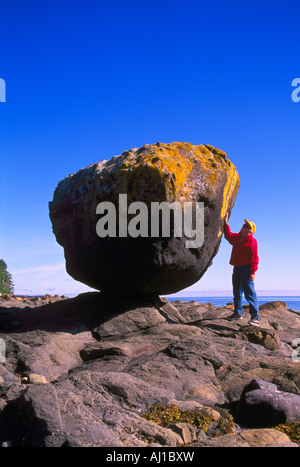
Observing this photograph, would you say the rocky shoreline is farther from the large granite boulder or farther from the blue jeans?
the large granite boulder

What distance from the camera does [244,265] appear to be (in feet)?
38.2

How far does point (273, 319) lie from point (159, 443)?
951cm

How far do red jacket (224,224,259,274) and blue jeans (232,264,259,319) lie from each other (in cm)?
16

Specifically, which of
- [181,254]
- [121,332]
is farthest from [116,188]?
[121,332]

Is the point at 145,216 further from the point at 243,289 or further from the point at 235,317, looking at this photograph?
the point at 235,317

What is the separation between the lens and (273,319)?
13398 millimetres

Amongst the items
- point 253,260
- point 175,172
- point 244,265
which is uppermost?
point 175,172

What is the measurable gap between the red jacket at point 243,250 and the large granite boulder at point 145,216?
0.59 m

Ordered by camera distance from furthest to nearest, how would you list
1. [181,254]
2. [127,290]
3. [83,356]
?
[127,290]
[181,254]
[83,356]

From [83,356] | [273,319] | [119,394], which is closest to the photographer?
[119,394]

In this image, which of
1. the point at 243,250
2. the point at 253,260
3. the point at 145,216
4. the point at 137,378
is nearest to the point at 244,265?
the point at 253,260

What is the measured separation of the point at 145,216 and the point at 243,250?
358 centimetres
